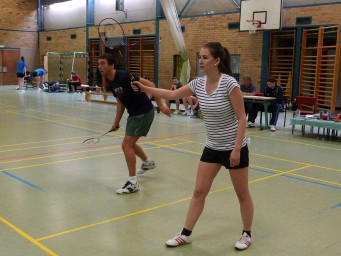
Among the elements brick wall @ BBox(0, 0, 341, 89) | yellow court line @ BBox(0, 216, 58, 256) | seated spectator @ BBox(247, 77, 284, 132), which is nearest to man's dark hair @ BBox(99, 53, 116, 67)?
yellow court line @ BBox(0, 216, 58, 256)

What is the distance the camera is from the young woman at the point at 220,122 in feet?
11.2

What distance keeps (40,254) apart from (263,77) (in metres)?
15.1

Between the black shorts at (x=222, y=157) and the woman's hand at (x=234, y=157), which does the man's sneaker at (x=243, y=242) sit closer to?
the black shorts at (x=222, y=157)

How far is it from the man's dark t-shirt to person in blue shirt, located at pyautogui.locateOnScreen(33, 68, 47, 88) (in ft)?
69.3

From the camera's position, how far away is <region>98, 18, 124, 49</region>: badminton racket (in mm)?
23812

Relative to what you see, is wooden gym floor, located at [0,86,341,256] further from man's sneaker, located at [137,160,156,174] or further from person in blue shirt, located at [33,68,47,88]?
person in blue shirt, located at [33,68,47,88]

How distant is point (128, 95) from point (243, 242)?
257 cm

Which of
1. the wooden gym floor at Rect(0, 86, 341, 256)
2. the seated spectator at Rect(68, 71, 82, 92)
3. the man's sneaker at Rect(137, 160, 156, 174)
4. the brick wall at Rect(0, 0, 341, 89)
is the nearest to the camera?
the wooden gym floor at Rect(0, 86, 341, 256)

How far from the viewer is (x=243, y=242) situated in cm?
384

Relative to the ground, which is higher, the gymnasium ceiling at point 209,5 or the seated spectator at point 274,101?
the gymnasium ceiling at point 209,5

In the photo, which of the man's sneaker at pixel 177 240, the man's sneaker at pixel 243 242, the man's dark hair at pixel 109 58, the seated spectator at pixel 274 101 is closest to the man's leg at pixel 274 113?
the seated spectator at pixel 274 101

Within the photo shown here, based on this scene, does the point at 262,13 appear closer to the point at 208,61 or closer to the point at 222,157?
the point at 208,61

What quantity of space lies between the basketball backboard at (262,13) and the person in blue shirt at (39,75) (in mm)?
13670

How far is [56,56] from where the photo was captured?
2692 cm
